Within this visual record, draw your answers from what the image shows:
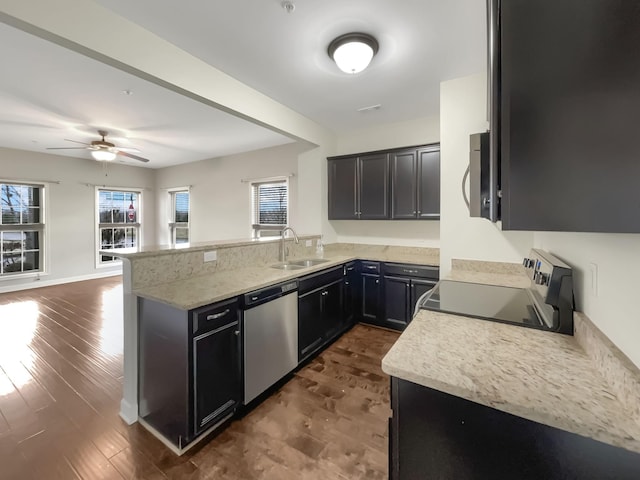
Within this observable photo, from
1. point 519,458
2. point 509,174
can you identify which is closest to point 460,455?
point 519,458

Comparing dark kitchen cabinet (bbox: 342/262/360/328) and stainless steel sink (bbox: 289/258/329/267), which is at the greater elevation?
stainless steel sink (bbox: 289/258/329/267)

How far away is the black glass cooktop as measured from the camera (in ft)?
4.28

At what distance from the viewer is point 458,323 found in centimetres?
125

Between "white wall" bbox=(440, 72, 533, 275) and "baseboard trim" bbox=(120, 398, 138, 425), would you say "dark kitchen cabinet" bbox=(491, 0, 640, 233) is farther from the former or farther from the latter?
"baseboard trim" bbox=(120, 398, 138, 425)

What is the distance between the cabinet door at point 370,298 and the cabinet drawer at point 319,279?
0.47 metres

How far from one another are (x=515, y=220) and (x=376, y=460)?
1595mm

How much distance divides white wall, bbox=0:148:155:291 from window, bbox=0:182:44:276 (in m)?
0.17

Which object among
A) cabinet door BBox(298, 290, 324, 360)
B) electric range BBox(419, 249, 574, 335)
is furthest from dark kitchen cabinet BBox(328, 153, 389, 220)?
electric range BBox(419, 249, 574, 335)

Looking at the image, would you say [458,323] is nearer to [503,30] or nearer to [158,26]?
[503,30]

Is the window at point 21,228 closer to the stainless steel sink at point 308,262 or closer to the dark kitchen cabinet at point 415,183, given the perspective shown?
the stainless steel sink at point 308,262

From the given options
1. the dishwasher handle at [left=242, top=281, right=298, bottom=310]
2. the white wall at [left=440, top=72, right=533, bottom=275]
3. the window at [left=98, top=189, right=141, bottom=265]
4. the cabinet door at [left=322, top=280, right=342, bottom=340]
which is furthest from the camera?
the window at [left=98, top=189, right=141, bottom=265]

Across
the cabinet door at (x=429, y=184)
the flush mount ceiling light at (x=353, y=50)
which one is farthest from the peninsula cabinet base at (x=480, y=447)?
the cabinet door at (x=429, y=184)

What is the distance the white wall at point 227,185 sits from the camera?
4953 millimetres

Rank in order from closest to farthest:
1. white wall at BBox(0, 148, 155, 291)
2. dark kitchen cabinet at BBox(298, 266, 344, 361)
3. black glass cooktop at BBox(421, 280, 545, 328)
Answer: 1. black glass cooktop at BBox(421, 280, 545, 328)
2. dark kitchen cabinet at BBox(298, 266, 344, 361)
3. white wall at BBox(0, 148, 155, 291)
